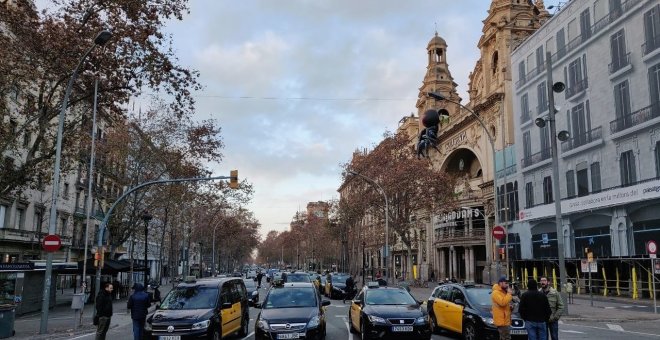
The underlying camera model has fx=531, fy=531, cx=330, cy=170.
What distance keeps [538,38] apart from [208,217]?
111ft

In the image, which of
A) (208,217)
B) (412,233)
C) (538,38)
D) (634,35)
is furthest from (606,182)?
(412,233)

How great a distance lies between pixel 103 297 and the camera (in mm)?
13578

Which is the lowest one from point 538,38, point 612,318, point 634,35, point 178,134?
point 612,318

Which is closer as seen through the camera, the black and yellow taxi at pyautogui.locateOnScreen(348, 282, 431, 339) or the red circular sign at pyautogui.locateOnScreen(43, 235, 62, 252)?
the black and yellow taxi at pyautogui.locateOnScreen(348, 282, 431, 339)

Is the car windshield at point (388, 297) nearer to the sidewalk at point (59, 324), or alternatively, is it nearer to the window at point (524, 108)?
the sidewalk at point (59, 324)

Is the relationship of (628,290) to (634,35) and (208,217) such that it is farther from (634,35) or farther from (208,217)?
(208,217)

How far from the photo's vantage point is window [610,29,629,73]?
31609 mm

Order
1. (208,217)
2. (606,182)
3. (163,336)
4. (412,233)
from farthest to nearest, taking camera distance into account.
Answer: (412,233), (208,217), (606,182), (163,336)

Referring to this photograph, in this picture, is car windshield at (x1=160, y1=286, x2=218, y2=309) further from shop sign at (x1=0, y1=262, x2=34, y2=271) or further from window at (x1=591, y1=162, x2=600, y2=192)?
window at (x1=591, y1=162, x2=600, y2=192)

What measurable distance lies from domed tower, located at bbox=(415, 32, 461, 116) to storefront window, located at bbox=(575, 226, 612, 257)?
35118 mm

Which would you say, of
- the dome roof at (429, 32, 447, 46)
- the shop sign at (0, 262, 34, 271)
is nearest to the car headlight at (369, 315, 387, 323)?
the shop sign at (0, 262, 34, 271)

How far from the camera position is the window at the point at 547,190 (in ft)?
131

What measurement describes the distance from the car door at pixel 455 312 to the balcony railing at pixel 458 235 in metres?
41.0

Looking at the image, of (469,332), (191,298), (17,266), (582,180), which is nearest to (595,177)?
(582,180)
